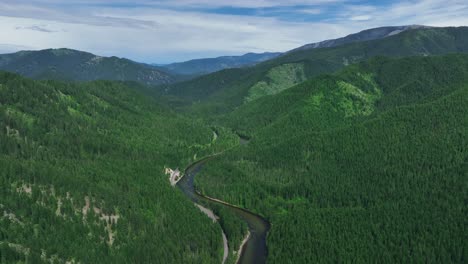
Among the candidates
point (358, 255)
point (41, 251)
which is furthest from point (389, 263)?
point (41, 251)

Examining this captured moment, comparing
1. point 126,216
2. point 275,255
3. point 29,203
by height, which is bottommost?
point 275,255

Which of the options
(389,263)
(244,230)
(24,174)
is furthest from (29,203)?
(389,263)

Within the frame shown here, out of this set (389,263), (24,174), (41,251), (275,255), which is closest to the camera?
(41,251)

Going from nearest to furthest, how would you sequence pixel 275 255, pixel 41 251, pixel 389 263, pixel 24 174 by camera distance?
pixel 41 251 < pixel 389 263 < pixel 275 255 < pixel 24 174

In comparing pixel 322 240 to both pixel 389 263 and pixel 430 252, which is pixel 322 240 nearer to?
pixel 389 263

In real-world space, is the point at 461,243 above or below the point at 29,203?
below

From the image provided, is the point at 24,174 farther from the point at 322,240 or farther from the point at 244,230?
the point at 322,240

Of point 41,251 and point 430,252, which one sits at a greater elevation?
point 41,251

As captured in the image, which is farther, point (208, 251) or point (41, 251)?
point (208, 251)

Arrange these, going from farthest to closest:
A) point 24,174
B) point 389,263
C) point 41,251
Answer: point 24,174
point 389,263
point 41,251
